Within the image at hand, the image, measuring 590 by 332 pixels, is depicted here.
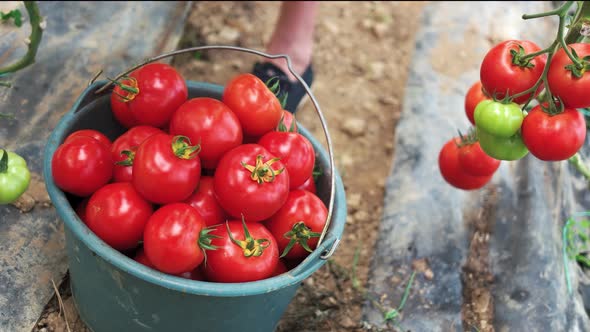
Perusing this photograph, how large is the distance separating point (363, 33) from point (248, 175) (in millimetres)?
1842

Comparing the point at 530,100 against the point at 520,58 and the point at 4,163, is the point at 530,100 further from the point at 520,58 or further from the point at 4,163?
the point at 4,163

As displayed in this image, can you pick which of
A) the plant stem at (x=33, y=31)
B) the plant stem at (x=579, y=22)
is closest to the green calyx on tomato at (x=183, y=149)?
the plant stem at (x=33, y=31)

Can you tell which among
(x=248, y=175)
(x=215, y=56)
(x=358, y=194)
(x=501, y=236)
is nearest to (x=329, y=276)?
(x=358, y=194)

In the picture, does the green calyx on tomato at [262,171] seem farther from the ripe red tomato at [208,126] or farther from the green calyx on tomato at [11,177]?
the green calyx on tomato at [11,177]

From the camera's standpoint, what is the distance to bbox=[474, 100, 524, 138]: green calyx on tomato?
1.33m

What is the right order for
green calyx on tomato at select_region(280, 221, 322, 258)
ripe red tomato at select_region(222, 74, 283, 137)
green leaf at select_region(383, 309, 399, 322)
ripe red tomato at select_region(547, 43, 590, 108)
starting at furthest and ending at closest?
green leaf at select_region(383, 309, 399, 322) → ripe red tomato at select_region(222, 74, 283, 137) → green calyx on tomato at select_region(280, 221, 322, 258) → ripe red tomato at select_region(547, 43, 590, 108)

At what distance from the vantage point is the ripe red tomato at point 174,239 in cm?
125

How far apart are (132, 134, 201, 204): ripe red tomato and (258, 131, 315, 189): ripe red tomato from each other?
204 millimetres

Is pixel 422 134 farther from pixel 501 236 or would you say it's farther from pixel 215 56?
pixel 215 56

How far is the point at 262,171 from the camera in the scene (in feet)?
4.37

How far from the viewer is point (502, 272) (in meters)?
1.98

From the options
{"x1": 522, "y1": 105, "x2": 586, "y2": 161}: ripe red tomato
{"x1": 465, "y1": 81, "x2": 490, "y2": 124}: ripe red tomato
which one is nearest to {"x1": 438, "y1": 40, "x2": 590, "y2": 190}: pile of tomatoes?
{"x1": 522, "y1": 105, "x2": 586, "y2": 161}: ripe red tomato

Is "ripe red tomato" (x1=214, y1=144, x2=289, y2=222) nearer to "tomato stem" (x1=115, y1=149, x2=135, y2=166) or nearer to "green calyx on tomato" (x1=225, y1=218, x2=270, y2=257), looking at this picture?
"green calyx on tomato" (x1=225, y1=218, x2=270, y2=257)

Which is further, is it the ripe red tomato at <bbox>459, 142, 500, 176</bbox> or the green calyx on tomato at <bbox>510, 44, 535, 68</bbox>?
the ripe red tomato at <bbox>459, 142, 500, 176</bbox>
